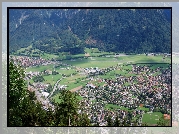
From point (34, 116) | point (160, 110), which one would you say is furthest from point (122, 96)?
point (34, 116)

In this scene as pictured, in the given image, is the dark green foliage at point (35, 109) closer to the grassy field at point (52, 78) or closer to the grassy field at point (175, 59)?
the grassy field at point (52, 78)

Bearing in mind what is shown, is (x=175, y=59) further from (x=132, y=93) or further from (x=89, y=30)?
(x=89, y=30)

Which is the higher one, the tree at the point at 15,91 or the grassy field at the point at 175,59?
the grassy field at the point at 175,59

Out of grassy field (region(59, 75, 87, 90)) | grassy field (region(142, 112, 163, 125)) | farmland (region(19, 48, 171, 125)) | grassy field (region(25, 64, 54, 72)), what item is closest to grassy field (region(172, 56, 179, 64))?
farmland (region(19, 48, 171, 125))

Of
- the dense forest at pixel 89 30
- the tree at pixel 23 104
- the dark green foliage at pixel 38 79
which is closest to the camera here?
the dense forest at pixel 89 30

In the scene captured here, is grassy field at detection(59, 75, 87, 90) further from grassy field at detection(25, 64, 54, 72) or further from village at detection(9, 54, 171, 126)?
grassy field at detection(25, 64, 54, 72)

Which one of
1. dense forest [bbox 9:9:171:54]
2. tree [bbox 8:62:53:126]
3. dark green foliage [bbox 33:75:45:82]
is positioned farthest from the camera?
tree [bbox 8:62:53:126]

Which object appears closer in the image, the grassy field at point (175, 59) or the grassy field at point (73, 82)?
the grassy field at point (73, 82)

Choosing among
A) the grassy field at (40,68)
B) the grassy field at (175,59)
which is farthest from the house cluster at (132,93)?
the grassy field at (40,68)

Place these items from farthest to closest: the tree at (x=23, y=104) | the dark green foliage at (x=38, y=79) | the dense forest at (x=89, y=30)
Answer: the tree at (x=23, y=104), the dark green foliage at (x=38, y=79), the dense forest at (x=89, y=30)

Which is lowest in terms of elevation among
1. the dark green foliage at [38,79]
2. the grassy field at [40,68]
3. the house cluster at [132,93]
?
the house cluster at [132,93]
